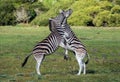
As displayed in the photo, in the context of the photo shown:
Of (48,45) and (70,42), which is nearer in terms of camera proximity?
(48,45)

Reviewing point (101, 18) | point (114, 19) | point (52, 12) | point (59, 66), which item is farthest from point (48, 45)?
point (52, 12)

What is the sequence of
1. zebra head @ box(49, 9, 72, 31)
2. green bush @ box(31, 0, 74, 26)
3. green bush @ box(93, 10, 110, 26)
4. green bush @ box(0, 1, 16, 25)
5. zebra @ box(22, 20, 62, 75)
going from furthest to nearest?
green bush @ box(0, 1, 16, 25)
green bush @ box(31, 0, 74, 26)
green bush @ box(93, 10, 110, 26)
zebra head @ box(49, 9, 72, 31)
zebra @ box(22, 20, 62, 75)

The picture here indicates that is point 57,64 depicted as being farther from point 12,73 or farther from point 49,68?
point 12,73

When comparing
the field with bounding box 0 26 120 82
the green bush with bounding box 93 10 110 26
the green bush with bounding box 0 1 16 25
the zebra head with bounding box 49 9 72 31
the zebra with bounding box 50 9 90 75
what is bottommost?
the green bush with bounding box 0 1 16 25

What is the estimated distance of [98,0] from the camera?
165 feet

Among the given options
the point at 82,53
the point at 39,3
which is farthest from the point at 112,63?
the point at 39,3

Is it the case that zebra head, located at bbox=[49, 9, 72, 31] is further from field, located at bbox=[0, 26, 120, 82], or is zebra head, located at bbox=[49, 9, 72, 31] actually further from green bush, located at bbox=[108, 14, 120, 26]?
green bush, located at bbox=[108, 14, 120, 26]

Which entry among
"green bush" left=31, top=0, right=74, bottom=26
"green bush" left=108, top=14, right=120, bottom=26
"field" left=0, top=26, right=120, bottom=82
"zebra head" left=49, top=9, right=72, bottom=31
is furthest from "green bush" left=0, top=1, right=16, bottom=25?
"zebra head" left=49, top=9, right=72, bottom=31

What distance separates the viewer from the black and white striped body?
12.6 meters

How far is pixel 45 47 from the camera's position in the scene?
12.7m

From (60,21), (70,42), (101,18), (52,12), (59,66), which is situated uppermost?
(60,21)

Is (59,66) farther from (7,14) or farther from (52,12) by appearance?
(7,14)

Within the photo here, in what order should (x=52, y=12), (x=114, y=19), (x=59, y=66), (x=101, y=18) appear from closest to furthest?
(x=59, y=66) → (x=101, y=18) → (x=114, y=19) → (x=52, y=12)

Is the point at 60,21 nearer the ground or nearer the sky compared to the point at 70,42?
nearer the sky
